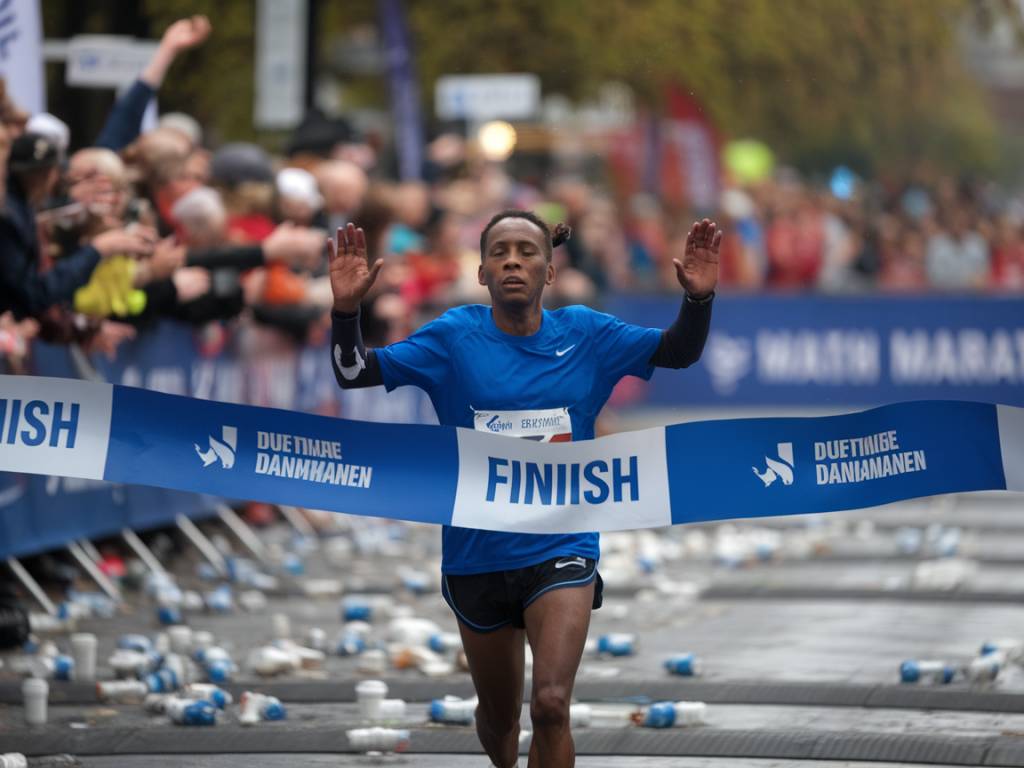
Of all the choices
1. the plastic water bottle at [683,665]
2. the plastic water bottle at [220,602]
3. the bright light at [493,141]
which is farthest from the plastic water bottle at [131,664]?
the bright light at [493,141]

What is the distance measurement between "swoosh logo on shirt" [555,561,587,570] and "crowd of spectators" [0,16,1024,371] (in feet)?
14.0

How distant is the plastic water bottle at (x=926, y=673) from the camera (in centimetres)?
978

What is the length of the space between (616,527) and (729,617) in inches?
211

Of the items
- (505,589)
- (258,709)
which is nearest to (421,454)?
(505,589)

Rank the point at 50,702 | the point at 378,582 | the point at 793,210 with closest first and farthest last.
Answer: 1. the point at 50,702
2. the point at 378,582
3. the point at 793,210

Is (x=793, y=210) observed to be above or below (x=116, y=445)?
above

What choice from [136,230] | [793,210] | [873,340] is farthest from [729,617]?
[793,210]

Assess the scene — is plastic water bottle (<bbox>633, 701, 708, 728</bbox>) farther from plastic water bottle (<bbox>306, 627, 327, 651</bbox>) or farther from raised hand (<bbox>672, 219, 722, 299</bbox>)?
plastic water bottle (<bbox>306, 627, 327, 651</bbox>)

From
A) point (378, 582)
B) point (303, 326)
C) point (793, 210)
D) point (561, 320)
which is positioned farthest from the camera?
point (793, 210)

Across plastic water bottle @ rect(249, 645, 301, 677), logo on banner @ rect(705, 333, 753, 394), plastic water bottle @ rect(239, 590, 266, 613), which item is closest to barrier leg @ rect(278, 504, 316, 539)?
plastic water bottle @ rect(239, 590, 266, 613)

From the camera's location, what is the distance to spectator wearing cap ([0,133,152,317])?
10.4 meters

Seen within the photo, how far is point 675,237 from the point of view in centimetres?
2894

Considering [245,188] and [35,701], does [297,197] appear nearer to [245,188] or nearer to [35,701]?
[245,188]

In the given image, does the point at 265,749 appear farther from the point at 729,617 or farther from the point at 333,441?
the point at 729,617
